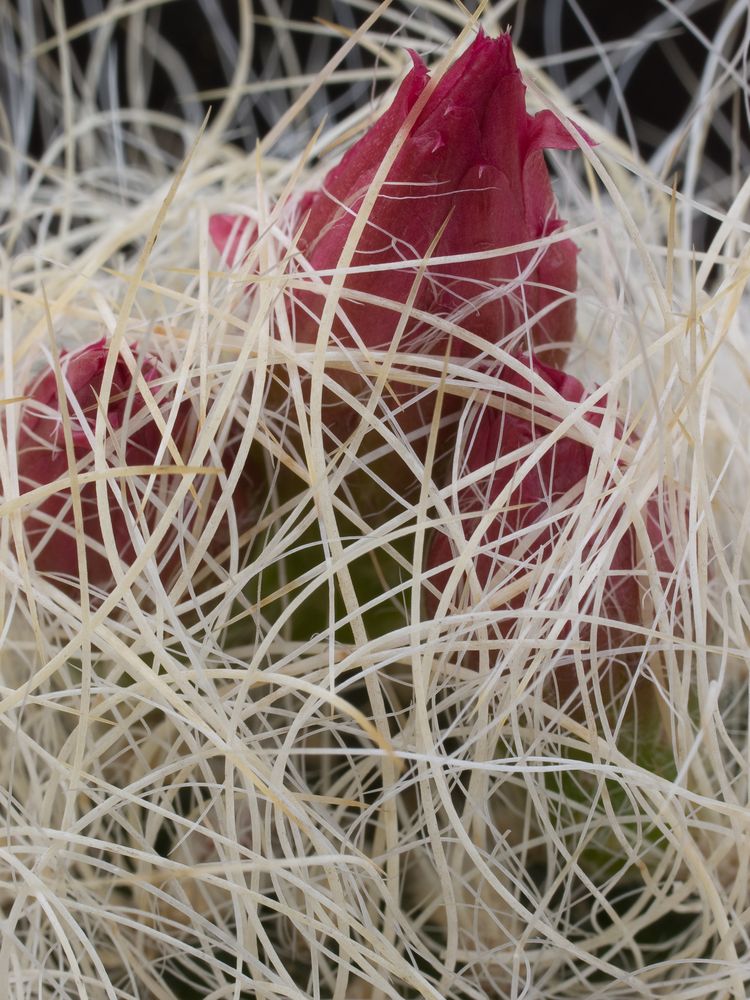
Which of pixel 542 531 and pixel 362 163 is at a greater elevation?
pixel 362 163

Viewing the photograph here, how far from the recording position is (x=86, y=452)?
0.38 m

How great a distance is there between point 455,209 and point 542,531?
0.35ft

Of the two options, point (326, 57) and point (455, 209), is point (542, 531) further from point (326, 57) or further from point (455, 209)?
point (326, 57)

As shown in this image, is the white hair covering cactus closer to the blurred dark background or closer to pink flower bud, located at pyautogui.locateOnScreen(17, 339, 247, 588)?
pink flower bud, located at pyautogui.locateOnScreen(17, 339, 247, 588)

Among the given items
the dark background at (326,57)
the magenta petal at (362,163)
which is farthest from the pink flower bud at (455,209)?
the dark background at (326,57)

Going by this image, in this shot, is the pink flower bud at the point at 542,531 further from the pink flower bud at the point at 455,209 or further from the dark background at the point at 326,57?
the dark background at the point at 326,57

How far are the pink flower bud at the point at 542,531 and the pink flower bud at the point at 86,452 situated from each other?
0.33 feet

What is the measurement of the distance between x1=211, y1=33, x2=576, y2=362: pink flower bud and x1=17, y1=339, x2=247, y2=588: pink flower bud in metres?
0.06

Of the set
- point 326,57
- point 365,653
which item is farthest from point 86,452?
point 326,57

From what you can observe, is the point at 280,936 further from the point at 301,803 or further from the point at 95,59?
the point at 95,59

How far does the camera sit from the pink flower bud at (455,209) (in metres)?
0.34

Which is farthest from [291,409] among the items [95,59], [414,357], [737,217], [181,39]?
[181,39]

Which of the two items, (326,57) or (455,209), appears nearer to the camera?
(455,209)

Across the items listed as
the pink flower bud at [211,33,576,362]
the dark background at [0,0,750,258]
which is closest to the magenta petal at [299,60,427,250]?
the pink flower bud at [211,33,576,362]
